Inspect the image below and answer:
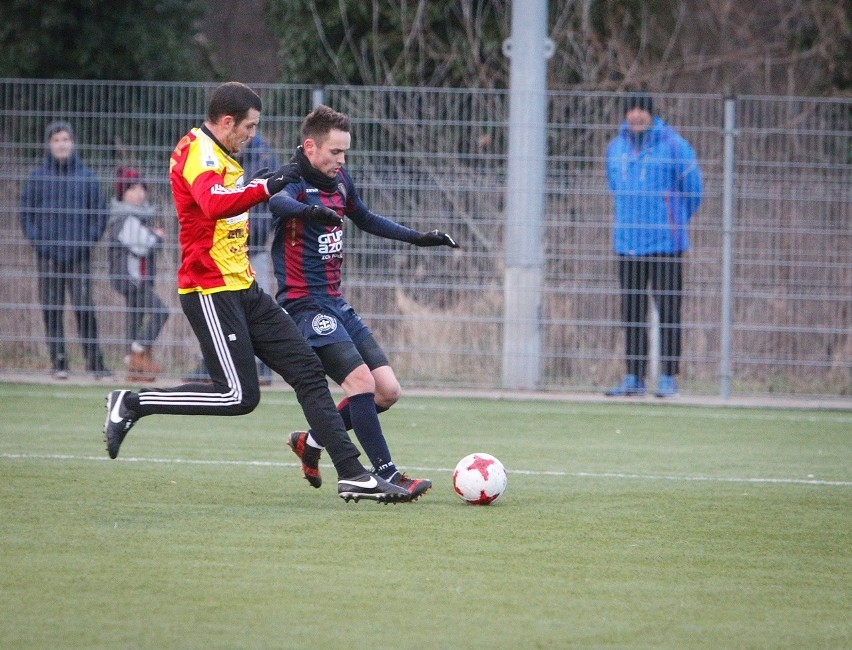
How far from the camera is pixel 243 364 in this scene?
6.33 meters

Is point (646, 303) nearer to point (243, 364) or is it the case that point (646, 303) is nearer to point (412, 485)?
point (412, 485)

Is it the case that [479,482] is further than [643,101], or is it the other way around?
[643,101]

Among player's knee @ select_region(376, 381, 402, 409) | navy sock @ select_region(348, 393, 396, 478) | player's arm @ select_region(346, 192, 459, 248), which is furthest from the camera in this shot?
player's arm @ select_region(346, 192, 459, 248)

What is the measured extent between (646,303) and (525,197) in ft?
4.63

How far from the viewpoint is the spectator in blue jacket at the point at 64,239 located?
12.5 meters

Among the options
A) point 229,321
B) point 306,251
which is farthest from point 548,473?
point 229,321

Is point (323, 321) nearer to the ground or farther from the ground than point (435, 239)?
nearer to the ground

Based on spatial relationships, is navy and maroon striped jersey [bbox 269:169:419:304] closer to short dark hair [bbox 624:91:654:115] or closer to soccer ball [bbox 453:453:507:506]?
soccer ball [bbox 453:453:507:506]

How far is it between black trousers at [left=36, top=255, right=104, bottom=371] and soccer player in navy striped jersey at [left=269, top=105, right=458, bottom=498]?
6.05m

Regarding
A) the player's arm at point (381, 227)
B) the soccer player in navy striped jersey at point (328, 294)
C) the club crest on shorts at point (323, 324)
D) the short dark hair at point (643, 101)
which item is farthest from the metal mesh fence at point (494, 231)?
the club crest on shorts at point (323, 324)

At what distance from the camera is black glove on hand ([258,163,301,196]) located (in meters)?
6.00

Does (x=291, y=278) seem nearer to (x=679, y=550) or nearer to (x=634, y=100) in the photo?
(x=679, y=550)

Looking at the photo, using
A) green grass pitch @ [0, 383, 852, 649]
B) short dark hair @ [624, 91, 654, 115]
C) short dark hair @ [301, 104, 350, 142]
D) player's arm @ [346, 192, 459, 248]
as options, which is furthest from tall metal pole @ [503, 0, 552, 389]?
short dark hair @ [301, 104, 350, 142]

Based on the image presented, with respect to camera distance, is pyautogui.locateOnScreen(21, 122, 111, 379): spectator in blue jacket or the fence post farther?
pyautogui.locateOnScreen(21, 122, 111, 379): spectator in blue jacket
